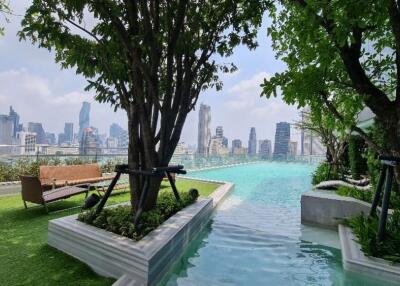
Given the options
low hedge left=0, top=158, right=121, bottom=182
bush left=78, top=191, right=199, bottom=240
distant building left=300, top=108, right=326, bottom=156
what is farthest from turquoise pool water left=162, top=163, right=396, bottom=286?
distant building left=300, top=108, right=326, bottom=156

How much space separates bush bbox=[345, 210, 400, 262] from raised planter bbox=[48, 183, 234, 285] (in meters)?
3.15

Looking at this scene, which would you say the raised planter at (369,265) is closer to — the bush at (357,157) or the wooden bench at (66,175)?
the wooden bench at (66,175)

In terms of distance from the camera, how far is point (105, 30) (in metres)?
5.72

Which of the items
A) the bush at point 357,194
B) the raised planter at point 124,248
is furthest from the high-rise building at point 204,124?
the raised planter at point 124,248

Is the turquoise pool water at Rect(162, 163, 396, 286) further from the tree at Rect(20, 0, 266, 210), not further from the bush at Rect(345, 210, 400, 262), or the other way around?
the tree at Rect(20, 0, 266, 210)

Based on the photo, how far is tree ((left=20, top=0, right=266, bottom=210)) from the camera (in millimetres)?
5344

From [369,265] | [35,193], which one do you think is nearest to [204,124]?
[35,193]

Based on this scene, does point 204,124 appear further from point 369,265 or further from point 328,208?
point 369,265

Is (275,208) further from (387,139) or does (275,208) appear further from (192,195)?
(387,139)

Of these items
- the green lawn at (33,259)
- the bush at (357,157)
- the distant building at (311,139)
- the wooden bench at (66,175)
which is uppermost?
the distant building at (311,139)

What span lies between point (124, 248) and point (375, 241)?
13.0 ft

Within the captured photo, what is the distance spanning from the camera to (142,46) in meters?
5.67

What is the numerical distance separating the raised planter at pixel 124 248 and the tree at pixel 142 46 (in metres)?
1.07

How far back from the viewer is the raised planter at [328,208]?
742cm
